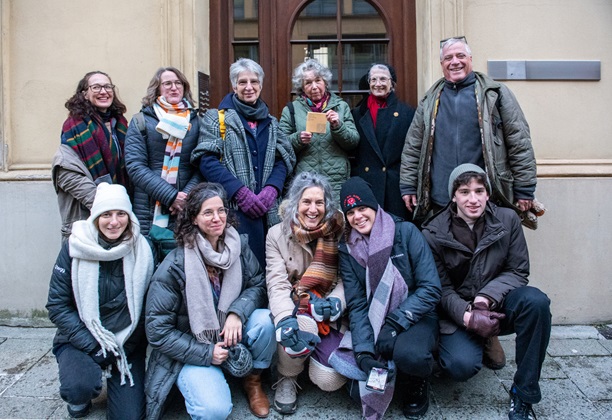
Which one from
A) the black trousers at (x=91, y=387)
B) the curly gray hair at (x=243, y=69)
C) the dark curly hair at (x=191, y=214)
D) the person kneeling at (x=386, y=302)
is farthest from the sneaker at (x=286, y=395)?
the curly gray hair at (x=243, y=69)

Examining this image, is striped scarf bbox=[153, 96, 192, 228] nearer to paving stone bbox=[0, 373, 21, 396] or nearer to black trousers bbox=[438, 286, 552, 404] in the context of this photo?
paving stone bbox=[0, 373, 21, 396]

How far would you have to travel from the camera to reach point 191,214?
325 cm

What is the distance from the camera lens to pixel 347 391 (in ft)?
11.1

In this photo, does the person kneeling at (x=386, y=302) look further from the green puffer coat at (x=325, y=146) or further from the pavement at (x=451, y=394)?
the green puffer coat at (x=325, y=146)

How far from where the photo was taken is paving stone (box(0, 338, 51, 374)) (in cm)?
387

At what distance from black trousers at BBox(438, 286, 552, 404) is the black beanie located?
899 millimetres

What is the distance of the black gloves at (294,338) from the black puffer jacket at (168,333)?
0.25m

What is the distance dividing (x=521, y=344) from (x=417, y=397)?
0.64 meters

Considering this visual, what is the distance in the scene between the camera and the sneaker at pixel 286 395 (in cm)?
324

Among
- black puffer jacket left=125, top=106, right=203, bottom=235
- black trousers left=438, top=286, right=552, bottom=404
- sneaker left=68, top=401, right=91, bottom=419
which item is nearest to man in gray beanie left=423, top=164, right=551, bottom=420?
black trousers left=438, top=286, right=552, bottom=404

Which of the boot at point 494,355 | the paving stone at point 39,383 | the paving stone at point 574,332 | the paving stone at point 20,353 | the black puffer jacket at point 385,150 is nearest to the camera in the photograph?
the paving stone at point 39,383

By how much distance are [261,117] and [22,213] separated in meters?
2.22

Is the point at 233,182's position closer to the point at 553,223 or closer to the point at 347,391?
the point at 347,391

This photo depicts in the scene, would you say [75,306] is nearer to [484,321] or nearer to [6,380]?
[6,380]
